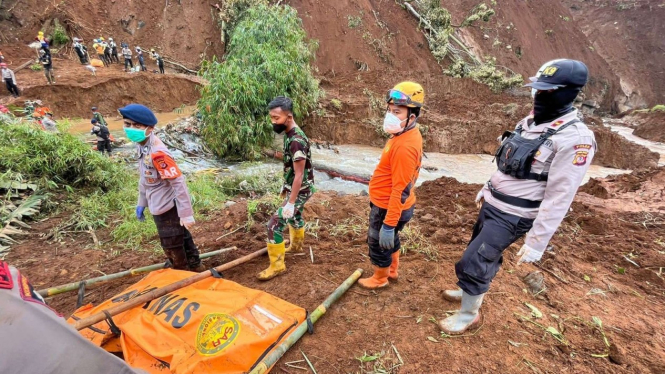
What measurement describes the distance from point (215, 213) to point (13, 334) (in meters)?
4.28

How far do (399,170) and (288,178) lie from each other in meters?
1.21

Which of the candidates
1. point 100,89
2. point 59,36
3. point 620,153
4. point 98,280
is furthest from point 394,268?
point 59,36

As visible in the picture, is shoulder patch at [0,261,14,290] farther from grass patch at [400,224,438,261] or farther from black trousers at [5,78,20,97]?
black trousers at [5,78,20,97]

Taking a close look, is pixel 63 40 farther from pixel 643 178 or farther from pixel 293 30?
pixel 643 178

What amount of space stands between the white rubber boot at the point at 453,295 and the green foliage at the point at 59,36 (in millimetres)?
20840

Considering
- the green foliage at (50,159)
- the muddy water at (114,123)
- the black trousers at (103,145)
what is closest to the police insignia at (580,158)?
the green foliage at (50,159)

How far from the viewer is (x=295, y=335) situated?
2205 millimetres

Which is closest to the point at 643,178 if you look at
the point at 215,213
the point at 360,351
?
the point at 360,351

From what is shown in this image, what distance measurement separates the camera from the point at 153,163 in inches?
102

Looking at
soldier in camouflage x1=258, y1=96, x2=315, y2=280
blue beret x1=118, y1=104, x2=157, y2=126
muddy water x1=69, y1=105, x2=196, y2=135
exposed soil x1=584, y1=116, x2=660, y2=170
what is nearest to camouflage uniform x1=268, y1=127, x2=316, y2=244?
soldier in camouflage x1=258, y1=96, x2=315, y2=280

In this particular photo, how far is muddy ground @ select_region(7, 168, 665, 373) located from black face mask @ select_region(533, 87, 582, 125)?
1557 millimetres

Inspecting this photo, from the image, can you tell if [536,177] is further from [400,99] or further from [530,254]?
[400,99]

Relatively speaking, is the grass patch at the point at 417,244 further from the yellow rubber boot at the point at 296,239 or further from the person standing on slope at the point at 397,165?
the yellow rubber boot at the point at 296,239

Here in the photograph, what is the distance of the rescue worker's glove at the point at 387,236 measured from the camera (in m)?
2.42
